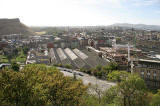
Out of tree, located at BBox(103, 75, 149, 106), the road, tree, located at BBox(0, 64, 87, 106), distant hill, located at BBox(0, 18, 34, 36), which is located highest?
distant hill, located at BBox(0, 18, 34, 36)

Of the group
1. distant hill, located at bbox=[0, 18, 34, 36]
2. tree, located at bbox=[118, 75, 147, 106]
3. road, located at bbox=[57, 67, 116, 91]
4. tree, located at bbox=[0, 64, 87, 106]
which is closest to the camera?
tree, located at bbox=[0, 64, 87, 106]

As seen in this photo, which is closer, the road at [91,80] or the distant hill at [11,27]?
the road at [91,80]

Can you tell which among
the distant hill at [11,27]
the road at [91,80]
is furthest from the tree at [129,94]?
the distant hill at [11,27]

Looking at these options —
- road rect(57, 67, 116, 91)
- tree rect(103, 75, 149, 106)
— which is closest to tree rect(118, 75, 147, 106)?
tree rect(103, 75, 149, 106)

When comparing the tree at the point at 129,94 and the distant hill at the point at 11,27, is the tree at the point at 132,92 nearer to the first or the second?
the tree at the point at 129,94

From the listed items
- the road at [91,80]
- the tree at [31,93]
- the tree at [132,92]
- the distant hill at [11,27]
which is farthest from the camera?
the distant hill at [11,27]

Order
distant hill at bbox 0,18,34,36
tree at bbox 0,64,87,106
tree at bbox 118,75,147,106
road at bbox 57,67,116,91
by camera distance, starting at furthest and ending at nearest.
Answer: distant hill at bbox 0,18,34,36, road at bbox 57,67,116,91, tree at bbox 118,75,147,106, tree at bbox 0,64,87,106

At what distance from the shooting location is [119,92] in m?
7.39

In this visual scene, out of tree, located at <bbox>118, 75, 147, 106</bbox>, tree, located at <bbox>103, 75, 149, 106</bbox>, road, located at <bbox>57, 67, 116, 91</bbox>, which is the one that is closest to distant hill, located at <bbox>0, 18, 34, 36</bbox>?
road, located at <bbox>57, 67, 116, 91</bbox>

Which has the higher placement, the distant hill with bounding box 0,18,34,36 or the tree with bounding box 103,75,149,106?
the distant hill with bounding box 0,18,34,36

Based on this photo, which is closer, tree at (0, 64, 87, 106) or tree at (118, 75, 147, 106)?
tree at (0, 64, 87, 106)

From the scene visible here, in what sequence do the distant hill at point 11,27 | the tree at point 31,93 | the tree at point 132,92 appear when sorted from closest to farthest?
the tree at point 31,93 → the tree at point 132,92 → the distant hill at point 11,27

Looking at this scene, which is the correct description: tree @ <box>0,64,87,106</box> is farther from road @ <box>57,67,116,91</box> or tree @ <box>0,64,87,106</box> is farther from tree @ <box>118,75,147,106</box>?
road @ <box>57,67,116,91</box>

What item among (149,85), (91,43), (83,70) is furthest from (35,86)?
(91,43)
